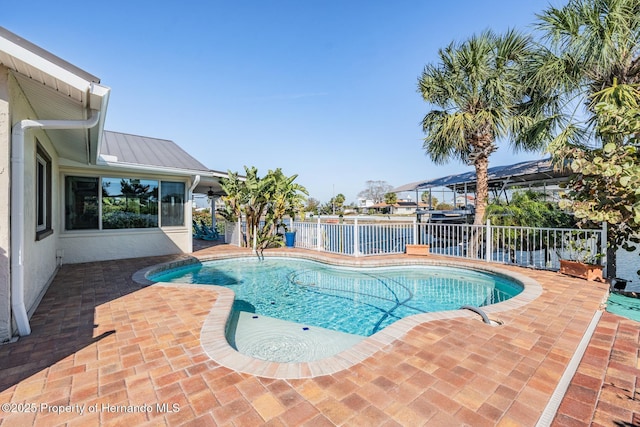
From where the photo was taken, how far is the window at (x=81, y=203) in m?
8.08

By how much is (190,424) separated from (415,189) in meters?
15.7

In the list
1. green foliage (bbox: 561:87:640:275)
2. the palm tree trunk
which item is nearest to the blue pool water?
green foliage (bbox: 561:87:640:275)

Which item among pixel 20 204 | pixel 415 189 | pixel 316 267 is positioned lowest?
pixel 316 267

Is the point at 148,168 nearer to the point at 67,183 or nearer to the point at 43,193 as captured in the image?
the point at 67,183

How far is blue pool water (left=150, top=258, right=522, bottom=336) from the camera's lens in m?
5.23

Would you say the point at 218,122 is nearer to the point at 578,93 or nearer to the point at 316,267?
the point at 316,267

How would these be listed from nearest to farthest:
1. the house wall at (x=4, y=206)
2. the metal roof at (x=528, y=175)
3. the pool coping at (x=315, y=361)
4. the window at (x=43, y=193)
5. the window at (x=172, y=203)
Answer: the pool coping at (x=315, y=361) < the house wall at (x=4, y=206) < the window at (x=43, y=193) < the window at (x=172, y=203) < the metal roof at (x=528, y=175)

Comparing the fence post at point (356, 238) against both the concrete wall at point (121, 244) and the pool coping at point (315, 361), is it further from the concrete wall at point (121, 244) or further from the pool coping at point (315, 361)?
the concrete wall at point (121, 244)

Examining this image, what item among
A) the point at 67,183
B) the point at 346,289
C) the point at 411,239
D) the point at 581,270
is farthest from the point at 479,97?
the point at 67,183

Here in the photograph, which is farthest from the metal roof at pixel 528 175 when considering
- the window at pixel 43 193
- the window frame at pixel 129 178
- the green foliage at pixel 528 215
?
Answer: the window at pixel 43 193

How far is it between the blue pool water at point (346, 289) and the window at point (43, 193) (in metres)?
2.44

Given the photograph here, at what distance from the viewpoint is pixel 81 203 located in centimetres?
823


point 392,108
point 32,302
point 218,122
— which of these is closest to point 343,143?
point 392,108

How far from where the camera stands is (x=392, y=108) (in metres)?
15.5
